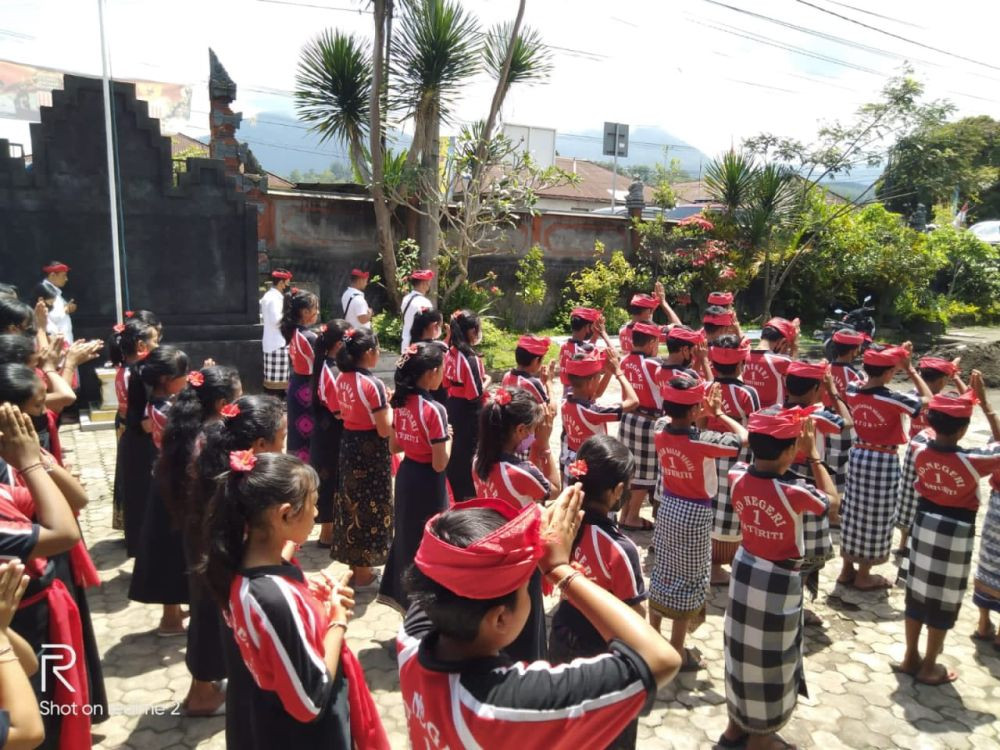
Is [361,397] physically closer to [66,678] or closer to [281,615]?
[66,678]

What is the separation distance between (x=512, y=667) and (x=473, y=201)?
1124 cm

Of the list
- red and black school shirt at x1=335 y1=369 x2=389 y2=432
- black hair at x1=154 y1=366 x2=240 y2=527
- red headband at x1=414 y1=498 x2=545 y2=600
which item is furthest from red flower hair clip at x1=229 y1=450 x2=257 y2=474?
red and black school shirt at x1=335 y1=369 x2=389 y2=432

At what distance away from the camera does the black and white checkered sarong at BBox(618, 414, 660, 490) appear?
618 cm

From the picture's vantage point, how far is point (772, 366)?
636 centimetres

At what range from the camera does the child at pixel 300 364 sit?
244 inches

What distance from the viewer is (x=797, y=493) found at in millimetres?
3357

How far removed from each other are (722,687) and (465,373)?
2.95 meters

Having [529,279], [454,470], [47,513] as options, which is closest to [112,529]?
[454,470]

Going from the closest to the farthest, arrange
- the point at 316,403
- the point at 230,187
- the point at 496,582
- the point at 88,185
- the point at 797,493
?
the point at 496,582 → the point at 797,493 → the point at 316,403 → the point at 88,185 → the point at 230,187

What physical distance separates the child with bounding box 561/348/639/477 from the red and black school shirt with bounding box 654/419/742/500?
72 cm

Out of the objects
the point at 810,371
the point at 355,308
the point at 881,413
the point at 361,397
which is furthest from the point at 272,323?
the point at 881,413

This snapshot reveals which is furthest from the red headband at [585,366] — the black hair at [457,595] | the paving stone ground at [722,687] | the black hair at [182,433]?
the black hair at [457,595]

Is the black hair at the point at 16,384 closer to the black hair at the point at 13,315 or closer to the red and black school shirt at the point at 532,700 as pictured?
the black hair at the point at 13,315

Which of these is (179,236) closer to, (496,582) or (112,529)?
(112,529)
